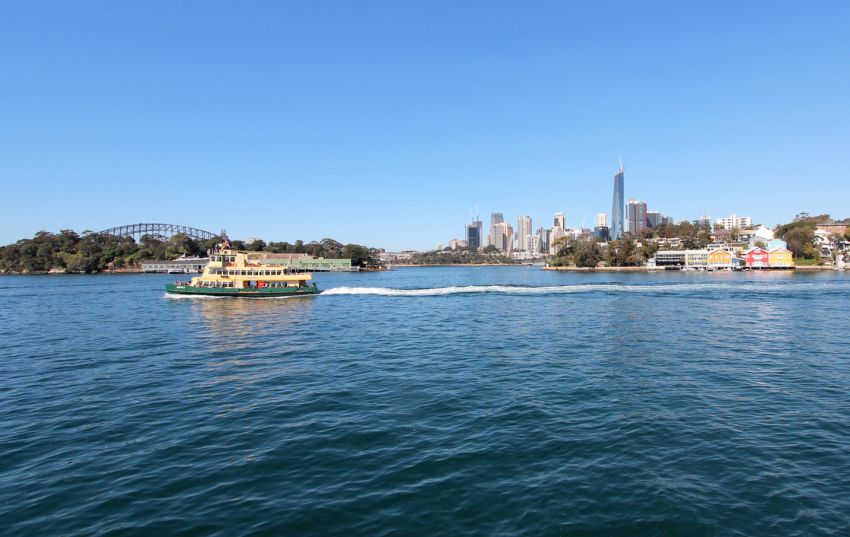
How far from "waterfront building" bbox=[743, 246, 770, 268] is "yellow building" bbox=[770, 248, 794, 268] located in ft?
4.05

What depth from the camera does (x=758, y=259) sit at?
430 ft

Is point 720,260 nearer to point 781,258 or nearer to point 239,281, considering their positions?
point 781,258

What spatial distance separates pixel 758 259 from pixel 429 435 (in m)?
157

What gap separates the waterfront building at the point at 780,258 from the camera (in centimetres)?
12575

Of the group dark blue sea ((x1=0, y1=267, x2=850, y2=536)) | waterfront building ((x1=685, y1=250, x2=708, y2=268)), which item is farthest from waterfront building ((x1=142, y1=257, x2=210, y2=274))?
waterfront building ((x1=685, y1=250, x2=708, y2=268))

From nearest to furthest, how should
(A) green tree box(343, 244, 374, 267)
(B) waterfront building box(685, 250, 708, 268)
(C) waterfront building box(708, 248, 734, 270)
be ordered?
1. (C) waterfront building box(708, 248, 734, 270)
2. (B) waterfront building box(685, 250, 708, 268)
3. (A) green tree box(343, 244, 374, 267)

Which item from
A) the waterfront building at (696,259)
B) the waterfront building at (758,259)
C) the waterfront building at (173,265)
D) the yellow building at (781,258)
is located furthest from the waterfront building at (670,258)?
the waterfront building at (173,265)

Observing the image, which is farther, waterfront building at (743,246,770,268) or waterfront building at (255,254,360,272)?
waterfront building at (255,254,360,272)

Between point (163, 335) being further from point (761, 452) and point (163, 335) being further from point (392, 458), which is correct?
point (761, 452)

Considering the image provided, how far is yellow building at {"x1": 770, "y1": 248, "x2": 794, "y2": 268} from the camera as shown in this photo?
126 m

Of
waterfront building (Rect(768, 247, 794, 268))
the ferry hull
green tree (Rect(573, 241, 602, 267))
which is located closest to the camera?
the ferry hull

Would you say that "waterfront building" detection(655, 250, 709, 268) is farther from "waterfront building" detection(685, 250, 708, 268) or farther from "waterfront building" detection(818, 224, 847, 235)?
"waterfront building" detection(818, 224, 847, 235)

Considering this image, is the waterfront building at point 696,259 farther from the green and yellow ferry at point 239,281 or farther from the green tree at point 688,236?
the green and yellow ferry at point 239,281

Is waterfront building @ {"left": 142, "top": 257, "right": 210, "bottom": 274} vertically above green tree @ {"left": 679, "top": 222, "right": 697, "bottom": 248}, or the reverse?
green tree @ {"left": 679, "top": 222, "right": 697, "bottom": 248}
